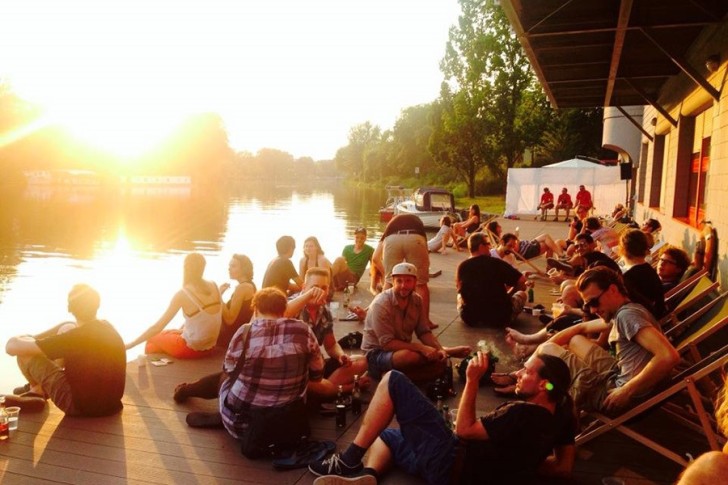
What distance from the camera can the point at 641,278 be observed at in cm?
585

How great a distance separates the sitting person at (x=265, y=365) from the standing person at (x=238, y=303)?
8.49ft

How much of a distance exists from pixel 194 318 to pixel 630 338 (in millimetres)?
4473

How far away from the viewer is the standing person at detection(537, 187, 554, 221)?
28094mm

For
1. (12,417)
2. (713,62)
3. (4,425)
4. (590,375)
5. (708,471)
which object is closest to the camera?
(708,471)

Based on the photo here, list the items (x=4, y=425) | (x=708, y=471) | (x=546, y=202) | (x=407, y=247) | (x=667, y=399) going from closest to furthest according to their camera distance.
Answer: (x=708, y=471) → (x=667, y=399) → (x=4, y=425) → (x=407, y=247) → (x=546, y=202)

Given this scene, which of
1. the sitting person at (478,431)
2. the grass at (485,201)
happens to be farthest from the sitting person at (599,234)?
the grass at (485,201)

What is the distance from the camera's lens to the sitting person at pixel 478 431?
357 centimetres

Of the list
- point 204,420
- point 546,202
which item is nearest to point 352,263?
point 204,420

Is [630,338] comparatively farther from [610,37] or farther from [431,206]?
[431,206]

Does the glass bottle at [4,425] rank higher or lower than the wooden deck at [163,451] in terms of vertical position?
higher

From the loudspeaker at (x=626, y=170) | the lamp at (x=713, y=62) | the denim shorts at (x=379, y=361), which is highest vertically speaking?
the lamp at (x=713, y=62)

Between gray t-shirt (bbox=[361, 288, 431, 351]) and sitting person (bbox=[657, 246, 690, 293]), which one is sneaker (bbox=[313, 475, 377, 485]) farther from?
sitting person (bbox=[657, 246, 690, 293])

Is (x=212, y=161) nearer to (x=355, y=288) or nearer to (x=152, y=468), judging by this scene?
(x=355, y=288)

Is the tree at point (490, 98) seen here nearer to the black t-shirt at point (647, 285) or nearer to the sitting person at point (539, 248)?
the sitting person at point (539, 248)
